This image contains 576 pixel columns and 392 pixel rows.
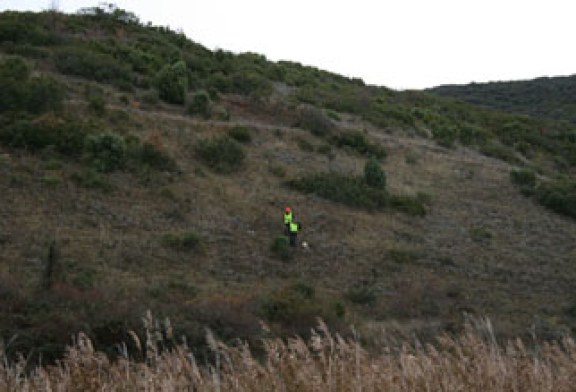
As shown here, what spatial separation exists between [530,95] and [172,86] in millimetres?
49999

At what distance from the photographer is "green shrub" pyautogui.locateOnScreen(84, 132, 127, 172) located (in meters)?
19.5

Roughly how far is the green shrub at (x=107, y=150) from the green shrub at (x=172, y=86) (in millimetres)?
8907

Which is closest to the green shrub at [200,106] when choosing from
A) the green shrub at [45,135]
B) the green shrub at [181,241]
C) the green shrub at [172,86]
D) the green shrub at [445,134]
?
the green shrub at [172,86]

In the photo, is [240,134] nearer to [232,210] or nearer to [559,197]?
[232,210]

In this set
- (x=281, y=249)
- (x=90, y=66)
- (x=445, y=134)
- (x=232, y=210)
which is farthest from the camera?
(x=445, y=134)

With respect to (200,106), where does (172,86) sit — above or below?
above

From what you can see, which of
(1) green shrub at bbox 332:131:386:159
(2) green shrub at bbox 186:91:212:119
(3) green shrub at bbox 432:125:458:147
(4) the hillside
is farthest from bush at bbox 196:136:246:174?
(3) green shrub at bbox 432:125:458:147

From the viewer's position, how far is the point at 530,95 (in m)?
65.4

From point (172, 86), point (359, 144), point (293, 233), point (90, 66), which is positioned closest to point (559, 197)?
point (359, 144)

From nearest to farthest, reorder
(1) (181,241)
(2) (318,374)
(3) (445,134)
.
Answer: (2) (318,374)
(1) (181,241)
(3) (445,134)

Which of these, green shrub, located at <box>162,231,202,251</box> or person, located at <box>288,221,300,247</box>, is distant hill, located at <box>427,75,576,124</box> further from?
green shrub, located at <box>162,231,202,251</box>

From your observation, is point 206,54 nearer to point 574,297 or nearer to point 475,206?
point 475,206

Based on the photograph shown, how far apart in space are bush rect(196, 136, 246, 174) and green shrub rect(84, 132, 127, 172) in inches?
150

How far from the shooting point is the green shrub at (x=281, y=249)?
17203 mm
